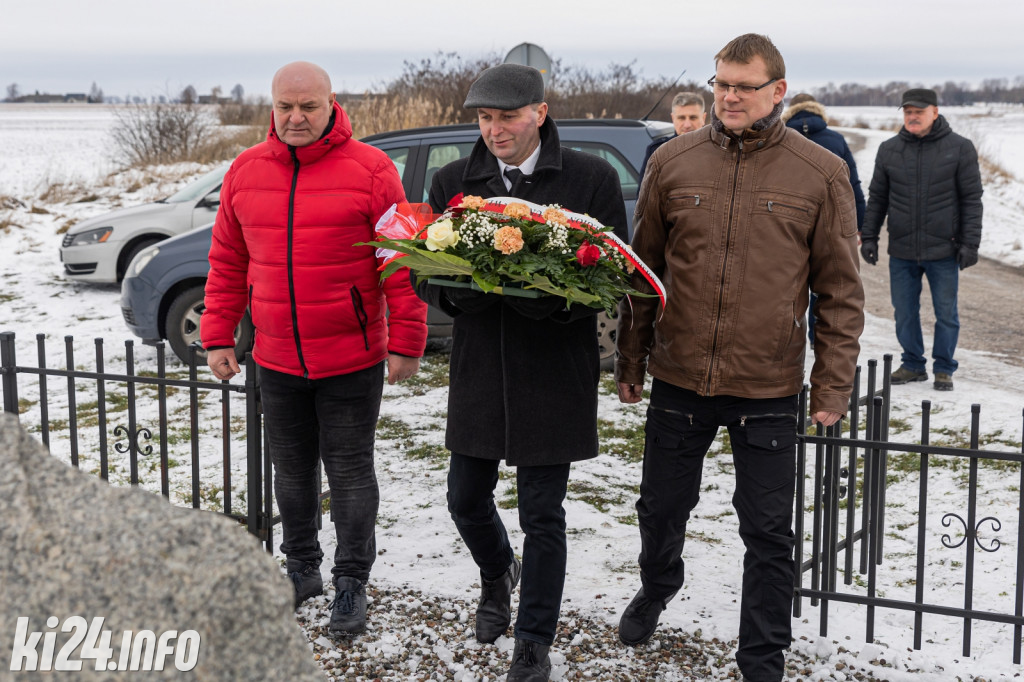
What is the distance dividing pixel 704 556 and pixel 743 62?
2308mm

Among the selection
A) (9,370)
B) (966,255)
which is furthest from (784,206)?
(966,255)

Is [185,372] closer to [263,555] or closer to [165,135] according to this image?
[263,555]

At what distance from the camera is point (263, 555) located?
2.00 m

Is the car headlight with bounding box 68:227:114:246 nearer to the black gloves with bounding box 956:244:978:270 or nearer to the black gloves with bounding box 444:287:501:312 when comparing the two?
the black gloves with bounding box 956:244:978:270

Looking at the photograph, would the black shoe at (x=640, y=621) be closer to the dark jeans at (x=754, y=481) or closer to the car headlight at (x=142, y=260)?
the dark jeans at (x=754, y=481)

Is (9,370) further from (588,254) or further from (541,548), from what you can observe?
(588,254)

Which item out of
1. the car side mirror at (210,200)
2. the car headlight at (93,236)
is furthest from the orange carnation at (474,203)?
the car headlight at (93,236)

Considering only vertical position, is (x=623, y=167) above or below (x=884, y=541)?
above

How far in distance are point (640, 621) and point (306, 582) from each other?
136 cm

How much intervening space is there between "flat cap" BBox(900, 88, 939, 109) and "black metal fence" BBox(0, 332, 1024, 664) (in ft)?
8.74

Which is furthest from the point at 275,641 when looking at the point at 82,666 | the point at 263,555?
the point at 82,666

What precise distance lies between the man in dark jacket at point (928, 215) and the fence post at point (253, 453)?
4975 millimetres

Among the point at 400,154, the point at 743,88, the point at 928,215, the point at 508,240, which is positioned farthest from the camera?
the point at 400,154

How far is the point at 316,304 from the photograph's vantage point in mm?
3717
